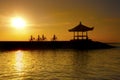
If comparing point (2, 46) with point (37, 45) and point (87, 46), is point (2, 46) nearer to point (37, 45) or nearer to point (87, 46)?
point (37, 45)

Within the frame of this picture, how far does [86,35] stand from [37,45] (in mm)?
12105

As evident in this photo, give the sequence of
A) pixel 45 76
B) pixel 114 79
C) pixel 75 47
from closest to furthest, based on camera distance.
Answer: pixel 114 79 → pixel 45 76 → pixel 75 47

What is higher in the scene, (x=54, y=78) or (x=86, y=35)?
(x=86, y=35)

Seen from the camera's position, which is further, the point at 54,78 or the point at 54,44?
the point at 54,44

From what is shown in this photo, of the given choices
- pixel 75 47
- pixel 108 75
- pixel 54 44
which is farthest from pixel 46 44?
pixel 108 75

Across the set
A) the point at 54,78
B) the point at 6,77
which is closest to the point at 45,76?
the point at 54,78

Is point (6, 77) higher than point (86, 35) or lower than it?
lower

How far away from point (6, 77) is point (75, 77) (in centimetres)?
549

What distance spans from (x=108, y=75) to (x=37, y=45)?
1932 inches

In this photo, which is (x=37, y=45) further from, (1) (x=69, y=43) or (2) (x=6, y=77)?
(2) (x=6, y=77)

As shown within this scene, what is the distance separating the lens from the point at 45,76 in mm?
24234

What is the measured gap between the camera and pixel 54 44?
74.1 metres

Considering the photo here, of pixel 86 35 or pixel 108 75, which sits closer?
pixel 108 75

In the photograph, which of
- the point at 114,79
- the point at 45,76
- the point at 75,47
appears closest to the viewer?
the point at 114,79
